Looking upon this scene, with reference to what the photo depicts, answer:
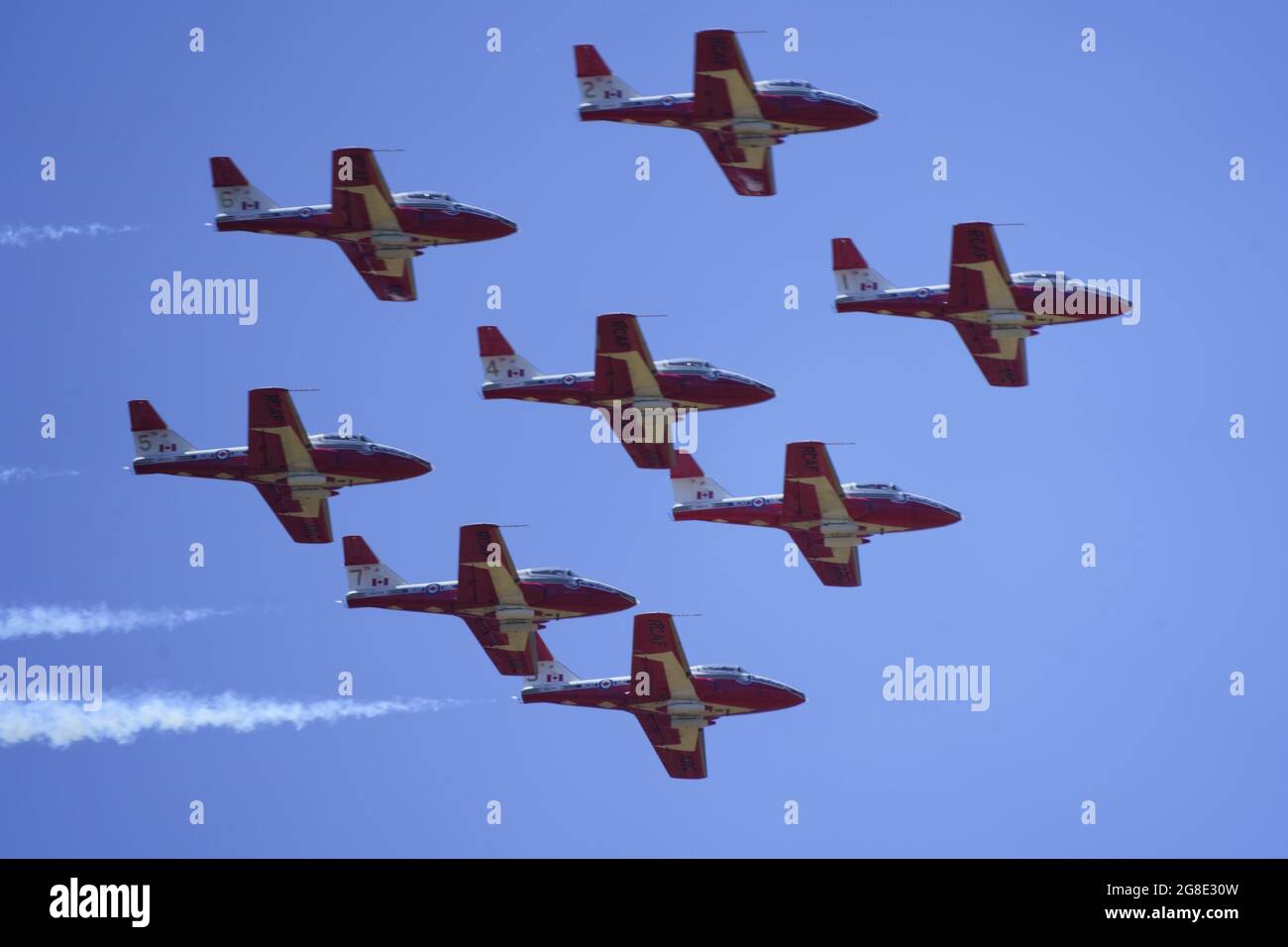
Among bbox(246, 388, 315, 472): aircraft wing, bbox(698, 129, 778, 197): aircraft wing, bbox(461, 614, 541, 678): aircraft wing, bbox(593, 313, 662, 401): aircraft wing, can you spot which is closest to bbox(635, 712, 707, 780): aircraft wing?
bbox(461, 614, 541, 678): aircraft wing

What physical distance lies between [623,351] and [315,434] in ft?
41.7

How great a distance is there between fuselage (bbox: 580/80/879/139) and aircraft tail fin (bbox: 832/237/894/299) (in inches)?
199

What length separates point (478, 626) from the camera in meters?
114

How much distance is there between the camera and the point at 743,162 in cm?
11469

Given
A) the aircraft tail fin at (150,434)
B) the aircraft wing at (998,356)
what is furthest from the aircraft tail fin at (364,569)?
the aircraft wing at (998,356)

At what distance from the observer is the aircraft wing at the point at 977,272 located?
10912 centimetres

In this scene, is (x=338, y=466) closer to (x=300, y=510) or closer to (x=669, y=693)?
(x=300, y=510)

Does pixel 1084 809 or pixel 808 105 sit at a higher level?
pixel 808 105

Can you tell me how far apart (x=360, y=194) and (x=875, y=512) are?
23781mm

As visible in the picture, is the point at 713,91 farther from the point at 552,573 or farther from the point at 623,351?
the point at 552,573

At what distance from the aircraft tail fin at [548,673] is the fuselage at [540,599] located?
3530 mm

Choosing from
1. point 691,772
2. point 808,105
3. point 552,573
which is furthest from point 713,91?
point 691,772

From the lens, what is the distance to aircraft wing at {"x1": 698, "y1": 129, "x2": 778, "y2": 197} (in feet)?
374

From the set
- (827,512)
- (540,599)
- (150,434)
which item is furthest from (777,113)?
(150,434)
